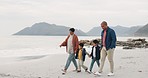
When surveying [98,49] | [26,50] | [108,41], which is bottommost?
[26,50]

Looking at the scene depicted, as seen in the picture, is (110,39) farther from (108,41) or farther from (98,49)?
(98,49)

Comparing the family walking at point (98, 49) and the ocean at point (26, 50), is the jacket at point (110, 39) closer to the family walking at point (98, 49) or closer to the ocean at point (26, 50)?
the family walking at point (98, 49)

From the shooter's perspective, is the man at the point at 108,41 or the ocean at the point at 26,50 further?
the ocean at the point at 26,50

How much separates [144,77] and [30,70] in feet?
15.7

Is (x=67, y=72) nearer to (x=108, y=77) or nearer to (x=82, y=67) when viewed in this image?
(x=82, y=67)

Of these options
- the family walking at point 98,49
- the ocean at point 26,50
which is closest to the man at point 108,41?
the family walking at point 98,49

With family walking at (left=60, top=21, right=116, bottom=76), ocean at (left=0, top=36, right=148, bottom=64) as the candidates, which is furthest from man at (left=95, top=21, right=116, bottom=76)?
ocean at (left=0, top=36, right=148, bottom=64)

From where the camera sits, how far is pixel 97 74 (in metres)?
11.5

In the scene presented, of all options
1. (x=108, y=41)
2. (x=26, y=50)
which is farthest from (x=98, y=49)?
(x=26, y=50)

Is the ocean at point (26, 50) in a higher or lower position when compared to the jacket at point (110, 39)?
lower

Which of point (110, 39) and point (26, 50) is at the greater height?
point (110, 39)

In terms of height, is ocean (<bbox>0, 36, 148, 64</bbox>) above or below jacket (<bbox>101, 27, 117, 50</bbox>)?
below

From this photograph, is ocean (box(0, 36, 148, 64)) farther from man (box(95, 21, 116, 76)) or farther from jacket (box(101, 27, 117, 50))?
jacket (box(101, 27, 117, 50))

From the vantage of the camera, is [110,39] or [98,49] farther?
[98,49]
